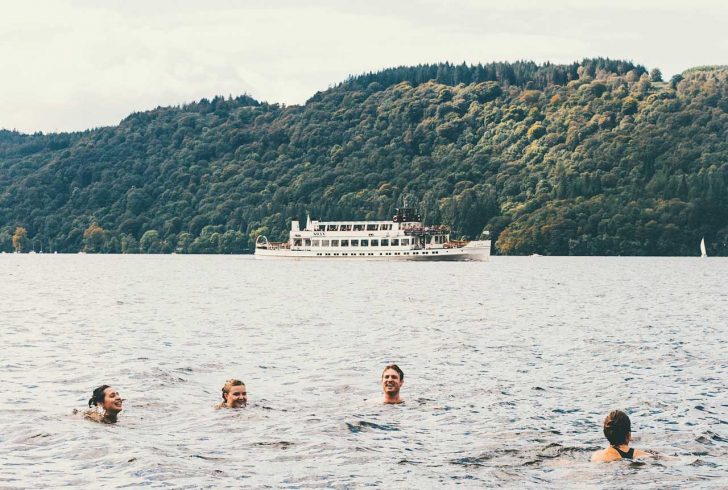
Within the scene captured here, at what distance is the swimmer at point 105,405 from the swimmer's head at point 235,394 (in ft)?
10.0

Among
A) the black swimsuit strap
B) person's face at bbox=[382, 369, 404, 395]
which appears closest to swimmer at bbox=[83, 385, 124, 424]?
person's face at bbox=[382, 369, 404, 395]

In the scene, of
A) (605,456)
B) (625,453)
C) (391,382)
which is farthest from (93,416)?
(625,453)

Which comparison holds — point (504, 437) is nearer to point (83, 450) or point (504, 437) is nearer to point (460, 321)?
point (83, 450)

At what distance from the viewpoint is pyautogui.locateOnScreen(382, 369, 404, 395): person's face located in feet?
93.3

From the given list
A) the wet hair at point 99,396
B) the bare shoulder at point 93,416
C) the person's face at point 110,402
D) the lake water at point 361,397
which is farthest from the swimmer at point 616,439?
the bare shoulder at point 93,416

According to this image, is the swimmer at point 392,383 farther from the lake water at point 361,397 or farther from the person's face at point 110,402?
the person's face at point 110,402

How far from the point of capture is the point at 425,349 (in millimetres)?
46719

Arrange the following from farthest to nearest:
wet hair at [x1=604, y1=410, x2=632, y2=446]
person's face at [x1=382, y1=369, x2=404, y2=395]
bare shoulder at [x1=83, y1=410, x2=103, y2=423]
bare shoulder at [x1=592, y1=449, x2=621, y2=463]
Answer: person's face at [x1=382, y1=369, x2=404, y2=395] < bare shoulder at [x1=83, y1=410, x2=103, y2=423] < bare shoulder at [x1=592, y1=449, x2=621, y2=463] < wet hair at [x1=604, y1=410, x2=632, y2=446]

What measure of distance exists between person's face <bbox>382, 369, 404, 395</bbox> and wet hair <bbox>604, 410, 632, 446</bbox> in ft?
26.9

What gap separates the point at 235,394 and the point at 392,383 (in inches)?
180

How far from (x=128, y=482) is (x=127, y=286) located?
332 feet

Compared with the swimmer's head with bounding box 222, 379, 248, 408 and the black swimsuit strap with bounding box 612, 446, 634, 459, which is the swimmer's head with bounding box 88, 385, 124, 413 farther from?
the black swimsuit strap with bounding box 612, 446, 634, 459

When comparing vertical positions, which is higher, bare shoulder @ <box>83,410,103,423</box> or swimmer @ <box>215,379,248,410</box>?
swimmer @ <box>215,379,248,410</box>

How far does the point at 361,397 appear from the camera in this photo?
3133cm
